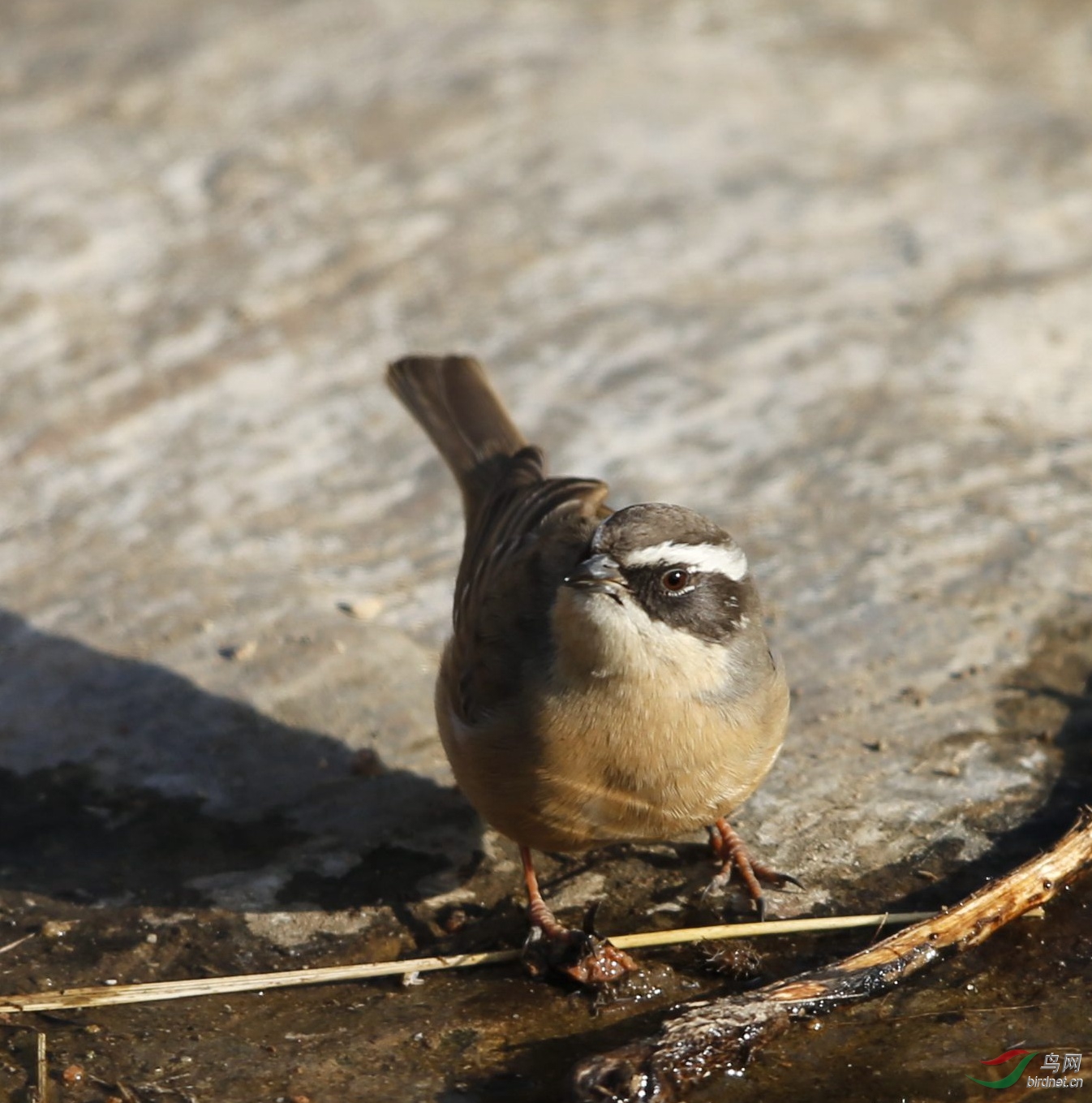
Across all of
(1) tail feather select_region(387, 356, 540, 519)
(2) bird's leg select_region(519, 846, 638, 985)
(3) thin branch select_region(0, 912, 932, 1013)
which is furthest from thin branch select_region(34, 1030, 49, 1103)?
(1) tail feather select_region(387, 356, 540, 519)

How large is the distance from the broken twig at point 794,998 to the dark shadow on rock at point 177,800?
1312mm

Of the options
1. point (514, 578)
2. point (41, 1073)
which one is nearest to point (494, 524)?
point (514, 578)

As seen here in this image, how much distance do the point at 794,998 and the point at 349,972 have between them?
53.8 inches

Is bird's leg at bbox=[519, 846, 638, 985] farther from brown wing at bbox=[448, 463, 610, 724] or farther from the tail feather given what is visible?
the tail feather

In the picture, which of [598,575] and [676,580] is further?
[676,580]

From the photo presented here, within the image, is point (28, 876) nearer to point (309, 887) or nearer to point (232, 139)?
point (309, 887)

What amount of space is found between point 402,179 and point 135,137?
178 centimetres

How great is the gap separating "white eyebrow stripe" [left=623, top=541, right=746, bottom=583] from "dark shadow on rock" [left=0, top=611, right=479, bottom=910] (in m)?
1.47

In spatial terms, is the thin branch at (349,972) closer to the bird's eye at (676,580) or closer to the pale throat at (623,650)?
the pale throat at (623,650)

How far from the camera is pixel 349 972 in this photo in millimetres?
4816

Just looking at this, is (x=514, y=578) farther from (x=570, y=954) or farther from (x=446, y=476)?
(x=446, y=476)

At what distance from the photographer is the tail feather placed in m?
6.54

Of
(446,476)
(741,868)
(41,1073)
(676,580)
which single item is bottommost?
(741,868)

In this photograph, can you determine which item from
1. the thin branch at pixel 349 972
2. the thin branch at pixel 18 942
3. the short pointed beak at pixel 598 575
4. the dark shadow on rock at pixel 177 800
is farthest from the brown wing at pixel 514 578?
the thin branch at pixel 18 942
